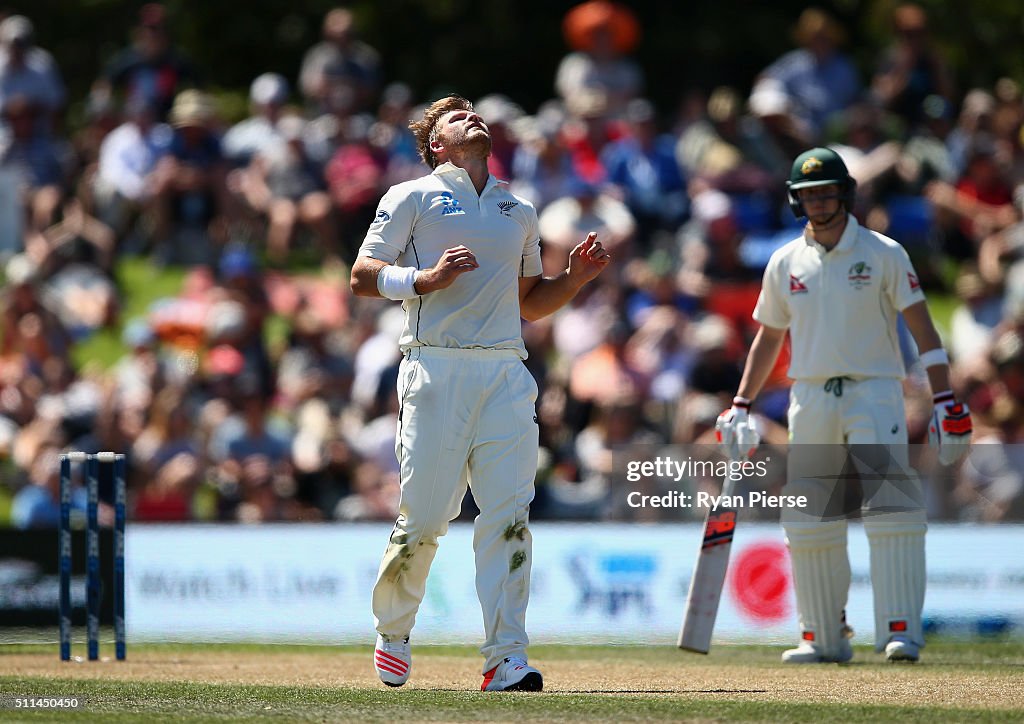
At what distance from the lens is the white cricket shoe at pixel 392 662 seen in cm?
753

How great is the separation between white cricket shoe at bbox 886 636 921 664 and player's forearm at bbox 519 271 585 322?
252cm

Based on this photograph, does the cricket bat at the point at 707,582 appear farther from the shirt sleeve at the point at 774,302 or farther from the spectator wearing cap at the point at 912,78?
the spectator wearing cap at the point at 912,78

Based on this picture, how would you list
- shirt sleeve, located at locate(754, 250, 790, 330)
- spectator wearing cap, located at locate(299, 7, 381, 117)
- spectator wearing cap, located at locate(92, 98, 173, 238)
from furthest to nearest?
spectator wearing cap, located at locate(299, 7, 381, 117) → spectator wearing cap, located at locate(92, 98, 173, 238) → shirt sleeve, located at locate(754, 250, 790, 330)

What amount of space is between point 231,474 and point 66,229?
4.79 m

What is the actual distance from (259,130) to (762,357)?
32.1ft

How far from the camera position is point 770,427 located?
12828 mm

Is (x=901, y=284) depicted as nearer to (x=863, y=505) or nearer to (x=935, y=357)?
(x=935, y=357)

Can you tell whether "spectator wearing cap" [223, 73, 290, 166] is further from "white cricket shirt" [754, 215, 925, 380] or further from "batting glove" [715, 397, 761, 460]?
"white cricket shirt" [754, 215, 925, 380]

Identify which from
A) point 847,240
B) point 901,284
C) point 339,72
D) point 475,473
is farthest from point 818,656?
point 339,72

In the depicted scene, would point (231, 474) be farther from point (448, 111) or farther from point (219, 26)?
point (219, 26)

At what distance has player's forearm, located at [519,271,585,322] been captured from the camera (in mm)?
7711

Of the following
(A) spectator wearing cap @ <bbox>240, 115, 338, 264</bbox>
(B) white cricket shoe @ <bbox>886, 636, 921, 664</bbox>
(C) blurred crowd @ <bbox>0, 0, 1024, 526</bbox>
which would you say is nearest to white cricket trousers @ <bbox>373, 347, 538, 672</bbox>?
(B) white cricket shoe @ <bbox>886, 636, 921, 664</bbox>

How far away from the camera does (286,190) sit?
56.3 feet

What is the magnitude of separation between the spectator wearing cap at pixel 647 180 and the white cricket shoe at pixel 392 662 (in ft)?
28.4
